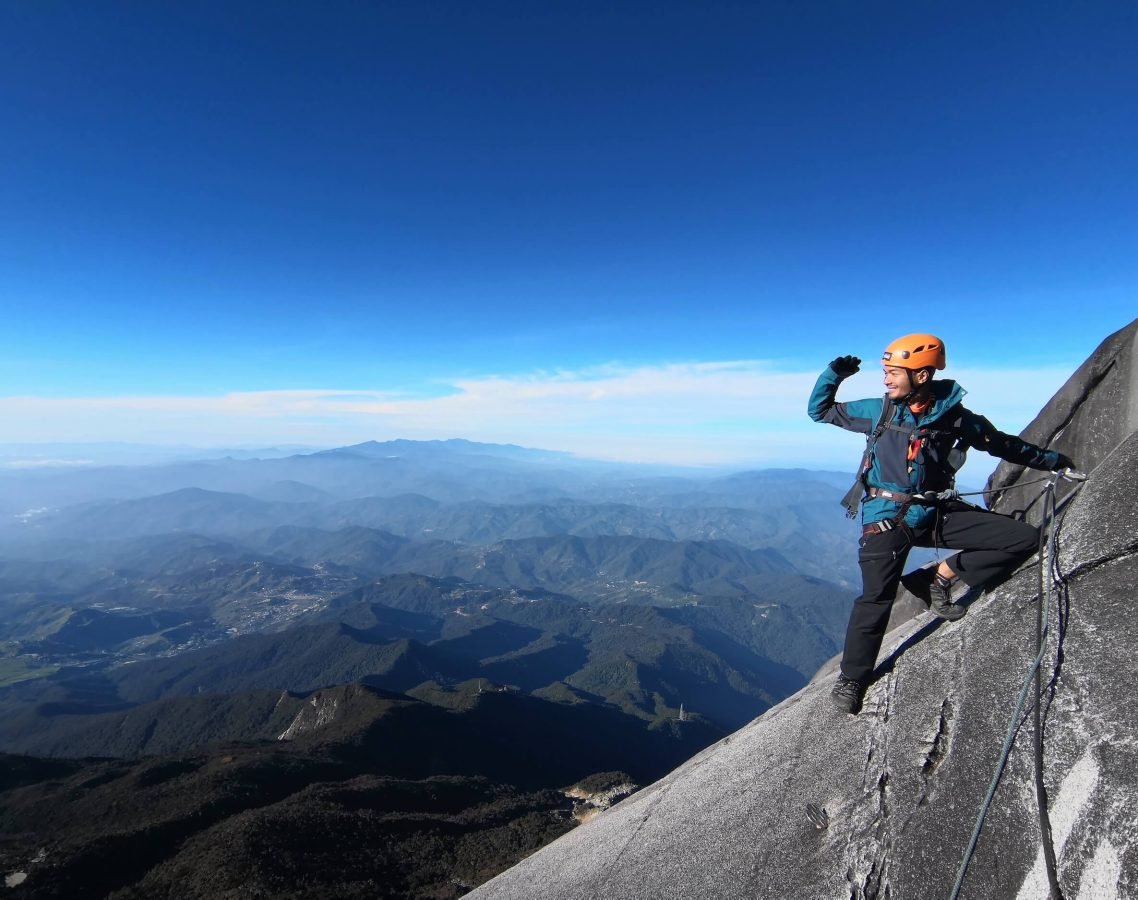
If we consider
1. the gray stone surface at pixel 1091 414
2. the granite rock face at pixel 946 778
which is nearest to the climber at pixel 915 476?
the granite rock face at pixel 946 778

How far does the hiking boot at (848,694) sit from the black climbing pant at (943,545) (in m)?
0.74

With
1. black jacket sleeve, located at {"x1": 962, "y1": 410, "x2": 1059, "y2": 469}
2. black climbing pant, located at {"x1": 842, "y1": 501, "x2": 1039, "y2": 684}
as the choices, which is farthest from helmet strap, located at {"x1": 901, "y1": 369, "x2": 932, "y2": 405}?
black climbing pant, located at {"x1": 842, "y1": 501, "x2": 1039, "y2": 684}

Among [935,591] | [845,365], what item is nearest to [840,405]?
[845,365]

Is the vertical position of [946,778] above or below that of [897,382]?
below

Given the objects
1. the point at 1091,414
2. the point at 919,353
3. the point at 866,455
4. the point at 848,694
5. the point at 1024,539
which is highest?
the point at 919,353

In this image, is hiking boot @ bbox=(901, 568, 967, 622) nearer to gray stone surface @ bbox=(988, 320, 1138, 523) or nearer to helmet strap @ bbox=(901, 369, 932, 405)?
gray stone surface @ bbox=(988, 320, 1138, 523)

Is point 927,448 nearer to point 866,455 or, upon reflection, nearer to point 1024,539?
point 866,455

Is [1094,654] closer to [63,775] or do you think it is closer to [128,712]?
[63,775]

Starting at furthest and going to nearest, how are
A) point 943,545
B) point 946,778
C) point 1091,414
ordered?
point 1091,414, point 943,545, point 946,778

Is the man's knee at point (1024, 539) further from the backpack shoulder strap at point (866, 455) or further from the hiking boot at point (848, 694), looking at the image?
the hiking boot at point (848, 694)

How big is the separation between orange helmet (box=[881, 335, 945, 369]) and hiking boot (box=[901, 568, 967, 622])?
12.2 feet

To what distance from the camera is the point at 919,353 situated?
7.56 m

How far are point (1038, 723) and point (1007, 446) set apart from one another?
368 centimetres

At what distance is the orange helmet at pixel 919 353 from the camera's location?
7.55 metres
